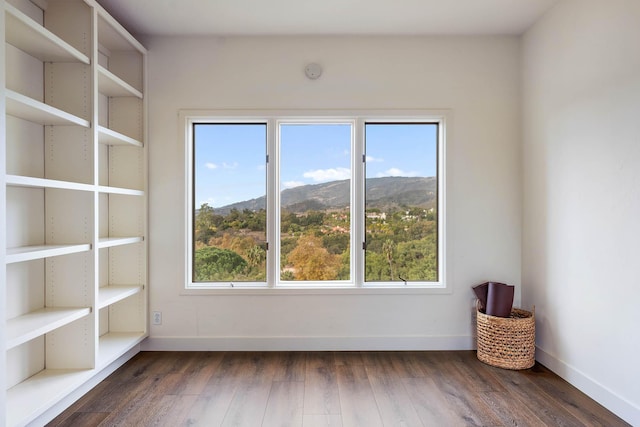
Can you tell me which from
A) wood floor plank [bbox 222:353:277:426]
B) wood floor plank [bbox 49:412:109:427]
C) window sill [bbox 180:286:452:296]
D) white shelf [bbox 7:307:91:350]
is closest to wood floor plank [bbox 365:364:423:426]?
window sill [bbox 180:286:452:296]

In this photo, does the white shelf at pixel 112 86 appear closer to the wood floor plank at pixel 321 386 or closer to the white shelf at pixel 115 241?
the white shelf at pixel 115 241

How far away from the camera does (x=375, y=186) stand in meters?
3.05

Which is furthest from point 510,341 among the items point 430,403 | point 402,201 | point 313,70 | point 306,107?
point 313,70

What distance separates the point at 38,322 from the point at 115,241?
70 cm

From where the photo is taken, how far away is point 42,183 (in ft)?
5.92

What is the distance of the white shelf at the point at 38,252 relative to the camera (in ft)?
5.46

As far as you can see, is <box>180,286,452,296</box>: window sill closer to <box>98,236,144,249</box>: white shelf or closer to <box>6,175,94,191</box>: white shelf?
<box>98,236,144,249</box>: white shelf

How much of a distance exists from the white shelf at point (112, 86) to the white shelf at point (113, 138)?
340mm

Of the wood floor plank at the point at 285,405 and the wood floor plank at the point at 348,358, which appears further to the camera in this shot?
the wood floor plank at the point at 348,358

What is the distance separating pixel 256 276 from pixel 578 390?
2456 mm

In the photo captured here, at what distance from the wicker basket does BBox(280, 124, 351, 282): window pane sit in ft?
3.93

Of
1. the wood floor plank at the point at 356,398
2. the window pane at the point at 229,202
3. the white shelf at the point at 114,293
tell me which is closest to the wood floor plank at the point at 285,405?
the wood floor plank at the point at 356,398

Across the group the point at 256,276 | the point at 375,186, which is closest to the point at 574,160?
the point at 375,186

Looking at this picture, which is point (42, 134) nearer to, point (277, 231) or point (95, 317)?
point (95, 317)
